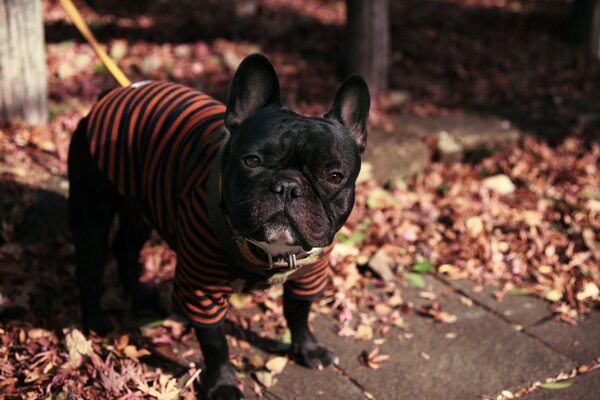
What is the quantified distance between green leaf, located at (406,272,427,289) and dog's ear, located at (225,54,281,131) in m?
1.94

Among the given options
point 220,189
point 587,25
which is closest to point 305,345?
point 220,189

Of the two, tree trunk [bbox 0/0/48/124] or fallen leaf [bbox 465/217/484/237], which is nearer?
fallen leaf [bbox 465/217/484/237]

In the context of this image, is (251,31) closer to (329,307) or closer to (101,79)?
(101,79)

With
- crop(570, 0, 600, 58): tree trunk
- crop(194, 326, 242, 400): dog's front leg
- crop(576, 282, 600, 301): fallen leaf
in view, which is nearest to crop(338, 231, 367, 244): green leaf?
crop(576, 282, 600, 301): fallen leaf

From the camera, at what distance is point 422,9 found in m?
9.45

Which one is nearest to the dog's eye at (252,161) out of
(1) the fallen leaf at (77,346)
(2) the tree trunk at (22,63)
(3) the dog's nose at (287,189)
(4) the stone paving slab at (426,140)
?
(3) the dog's nose at (287,189)

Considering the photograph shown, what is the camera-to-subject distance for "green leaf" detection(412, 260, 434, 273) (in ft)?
15.3

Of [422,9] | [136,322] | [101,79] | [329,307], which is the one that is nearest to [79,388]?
[136,322]

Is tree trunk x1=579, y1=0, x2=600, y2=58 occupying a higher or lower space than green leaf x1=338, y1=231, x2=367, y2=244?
higher

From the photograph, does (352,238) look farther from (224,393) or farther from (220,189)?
(220,189)

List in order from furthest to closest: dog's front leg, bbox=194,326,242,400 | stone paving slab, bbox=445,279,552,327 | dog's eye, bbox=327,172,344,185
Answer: stone paving slab, bbox=445,279,552,327 → dog's front leg, bbox=194,326,242,400 → dog's eye, bbox=327,172,344,185

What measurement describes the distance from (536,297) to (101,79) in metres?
4.30

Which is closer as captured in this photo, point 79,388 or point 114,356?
point 79,388

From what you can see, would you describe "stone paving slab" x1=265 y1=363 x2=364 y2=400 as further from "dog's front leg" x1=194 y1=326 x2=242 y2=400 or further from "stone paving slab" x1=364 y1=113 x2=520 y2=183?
"stone paving slab" x1=364 y1=113 x2=520 y2=183
